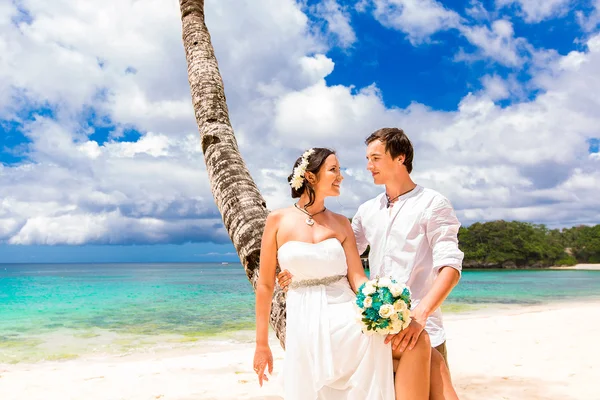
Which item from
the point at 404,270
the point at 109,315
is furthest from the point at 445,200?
the point at 109,315

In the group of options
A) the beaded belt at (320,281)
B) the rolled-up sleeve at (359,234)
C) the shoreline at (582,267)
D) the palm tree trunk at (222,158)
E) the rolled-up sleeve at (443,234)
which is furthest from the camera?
the shoreline at (582,267)

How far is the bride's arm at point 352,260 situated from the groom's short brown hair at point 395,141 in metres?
0.63

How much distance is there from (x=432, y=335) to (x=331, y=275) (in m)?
0.84

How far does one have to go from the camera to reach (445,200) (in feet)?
11.4

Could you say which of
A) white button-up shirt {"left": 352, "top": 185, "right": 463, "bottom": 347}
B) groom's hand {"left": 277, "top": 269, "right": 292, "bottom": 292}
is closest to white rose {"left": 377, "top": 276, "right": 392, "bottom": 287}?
white button-up shirt {"left": 352, "top": 185, "right": 463, "bottom": 347}

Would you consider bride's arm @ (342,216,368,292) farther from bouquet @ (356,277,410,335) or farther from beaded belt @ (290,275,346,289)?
bouquet @ (356,277,410,335)

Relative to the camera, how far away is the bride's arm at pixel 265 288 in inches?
141

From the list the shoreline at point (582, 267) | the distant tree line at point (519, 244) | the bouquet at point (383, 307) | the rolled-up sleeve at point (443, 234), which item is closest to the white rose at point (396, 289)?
the bouquet at point (383, 307)

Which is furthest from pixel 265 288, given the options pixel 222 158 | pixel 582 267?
pixel 582 267

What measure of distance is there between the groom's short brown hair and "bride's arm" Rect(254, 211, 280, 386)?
0.95 meters

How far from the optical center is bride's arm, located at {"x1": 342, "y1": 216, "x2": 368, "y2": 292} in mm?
3423

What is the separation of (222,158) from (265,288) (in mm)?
2140

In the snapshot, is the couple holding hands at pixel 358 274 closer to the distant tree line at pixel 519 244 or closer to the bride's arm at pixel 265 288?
the bride's arm at pixel 265 288

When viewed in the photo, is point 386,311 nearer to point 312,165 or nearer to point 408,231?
point 408,231
